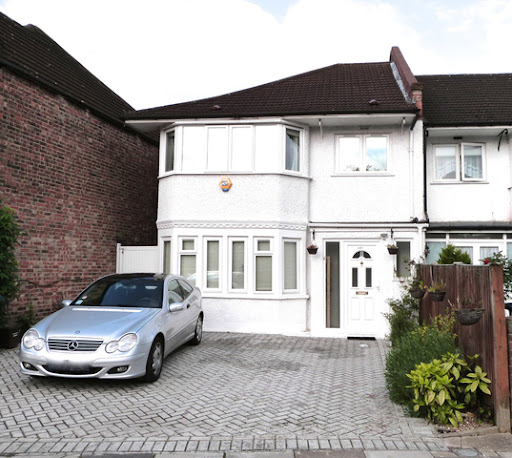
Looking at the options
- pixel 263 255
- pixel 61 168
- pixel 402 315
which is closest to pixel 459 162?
pixel 402 315

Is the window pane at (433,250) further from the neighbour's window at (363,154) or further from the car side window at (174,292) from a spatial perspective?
the car side window at (174,292)

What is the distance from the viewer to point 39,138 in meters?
10.3

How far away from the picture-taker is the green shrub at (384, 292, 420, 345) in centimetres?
948

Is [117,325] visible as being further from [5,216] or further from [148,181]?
[148,181]

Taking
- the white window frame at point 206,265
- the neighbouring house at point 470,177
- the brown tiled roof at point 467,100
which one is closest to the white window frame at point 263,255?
the white window frame at point 206,265

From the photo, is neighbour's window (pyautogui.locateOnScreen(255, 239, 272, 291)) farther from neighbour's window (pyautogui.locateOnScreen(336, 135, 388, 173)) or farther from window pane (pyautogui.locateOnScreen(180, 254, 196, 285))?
neighbour's window (pyautogui.locateOnScreen(336, 135, 388, 173))

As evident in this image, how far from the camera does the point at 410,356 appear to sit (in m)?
5.46

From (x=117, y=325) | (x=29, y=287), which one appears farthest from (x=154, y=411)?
(x=29, y=287)

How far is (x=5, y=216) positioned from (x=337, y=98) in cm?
831

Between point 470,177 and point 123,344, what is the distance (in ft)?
33.4

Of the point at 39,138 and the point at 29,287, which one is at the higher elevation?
the point at 39,138

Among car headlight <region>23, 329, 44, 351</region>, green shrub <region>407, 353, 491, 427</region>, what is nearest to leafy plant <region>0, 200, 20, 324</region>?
car headlight <region>23, 329, 44, 351</region>

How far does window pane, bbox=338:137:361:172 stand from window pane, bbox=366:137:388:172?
0.77 feet

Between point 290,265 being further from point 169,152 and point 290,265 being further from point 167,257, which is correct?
point 169,152
